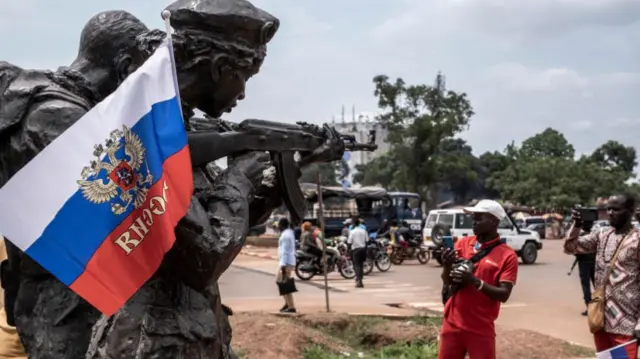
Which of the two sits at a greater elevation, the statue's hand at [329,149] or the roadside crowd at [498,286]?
the statue's hand at [329,149]

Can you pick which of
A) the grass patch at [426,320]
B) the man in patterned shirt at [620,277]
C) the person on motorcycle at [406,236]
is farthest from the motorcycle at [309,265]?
the man in patterned shirt at [620,277]

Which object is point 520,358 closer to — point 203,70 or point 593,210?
point 593,210

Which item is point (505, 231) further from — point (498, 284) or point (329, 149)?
point (329, 149)

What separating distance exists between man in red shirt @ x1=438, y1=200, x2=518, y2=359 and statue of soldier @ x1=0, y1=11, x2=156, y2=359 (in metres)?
2.84

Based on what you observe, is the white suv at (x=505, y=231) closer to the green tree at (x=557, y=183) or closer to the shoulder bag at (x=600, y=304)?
the shoulder bag at (x=600, y=304)

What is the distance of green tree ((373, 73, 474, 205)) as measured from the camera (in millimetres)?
41000

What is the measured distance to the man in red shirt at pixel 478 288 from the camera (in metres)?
4.55

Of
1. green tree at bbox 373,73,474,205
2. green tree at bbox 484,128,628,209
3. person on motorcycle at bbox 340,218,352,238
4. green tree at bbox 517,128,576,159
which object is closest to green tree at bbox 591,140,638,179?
green tree at bbox 517,128,576,159

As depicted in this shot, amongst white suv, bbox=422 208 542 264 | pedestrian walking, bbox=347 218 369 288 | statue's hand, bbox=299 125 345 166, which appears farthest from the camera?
white suv, bbox=422 208 542 264

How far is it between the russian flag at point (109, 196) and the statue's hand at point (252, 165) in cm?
36

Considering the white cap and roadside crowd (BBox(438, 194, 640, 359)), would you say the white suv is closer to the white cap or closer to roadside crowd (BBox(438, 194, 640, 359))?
roadside crowd (BBox(438, 194, 640, 359))

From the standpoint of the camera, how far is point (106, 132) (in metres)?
1.75

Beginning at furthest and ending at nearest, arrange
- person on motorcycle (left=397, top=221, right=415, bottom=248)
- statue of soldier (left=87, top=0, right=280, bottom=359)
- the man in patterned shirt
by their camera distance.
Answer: person on motorcycle (left=397, top=221, right=415, bottom=248), the man in patterned shirt, statue of soldier (left=87, top=0, right=280, bottom=359)

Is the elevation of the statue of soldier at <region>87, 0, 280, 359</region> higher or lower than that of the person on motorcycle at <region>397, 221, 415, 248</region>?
higher
